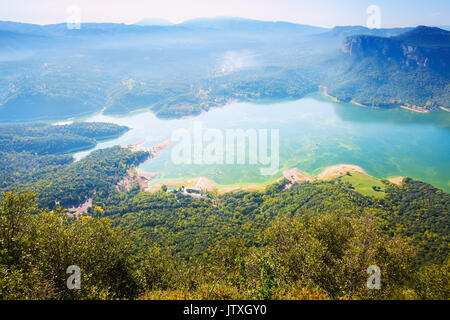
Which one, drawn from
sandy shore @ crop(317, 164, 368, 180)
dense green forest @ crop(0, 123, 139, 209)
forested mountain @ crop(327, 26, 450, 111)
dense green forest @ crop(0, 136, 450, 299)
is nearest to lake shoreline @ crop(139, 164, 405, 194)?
sandy shore @ crop(317, 164, 368, 180)

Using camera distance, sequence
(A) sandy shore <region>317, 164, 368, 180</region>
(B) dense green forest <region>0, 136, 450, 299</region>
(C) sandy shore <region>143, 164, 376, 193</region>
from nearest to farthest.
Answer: (B) dense green forest <region>0, 136, 450, 299</region>, (C) sandy shore <region>143, 164, 376, 193</region>, (A) sandy shore <region>317, 164, 368, 180</region>

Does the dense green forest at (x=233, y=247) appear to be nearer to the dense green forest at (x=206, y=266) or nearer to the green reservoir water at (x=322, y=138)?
the dense green forest at (x=206, y=266)

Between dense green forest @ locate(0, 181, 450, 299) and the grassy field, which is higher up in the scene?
dense green forest @ locate(0, 181, 450, 299)

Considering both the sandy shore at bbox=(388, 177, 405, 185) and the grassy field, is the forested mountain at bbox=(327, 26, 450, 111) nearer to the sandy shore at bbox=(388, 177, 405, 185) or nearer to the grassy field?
the sandy shore at bbox=(388, 177, 405, 185)

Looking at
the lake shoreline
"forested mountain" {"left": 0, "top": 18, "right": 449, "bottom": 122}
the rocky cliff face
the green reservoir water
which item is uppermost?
the rocky cliff face

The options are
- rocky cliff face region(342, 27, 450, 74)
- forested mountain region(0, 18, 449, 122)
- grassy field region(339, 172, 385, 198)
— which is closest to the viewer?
grassy field region(339, 172, 385, 198)

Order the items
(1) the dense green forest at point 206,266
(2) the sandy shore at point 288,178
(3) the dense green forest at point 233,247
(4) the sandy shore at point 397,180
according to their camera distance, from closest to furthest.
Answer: (1) the dense green forest at point 206,266 → (3) the dense green forest at point 233,247 → (4) the sandy shore at point 397,180 → (2) the sandy shore at point 288,178

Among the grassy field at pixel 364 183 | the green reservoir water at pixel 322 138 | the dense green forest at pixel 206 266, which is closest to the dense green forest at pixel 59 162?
the green reservoir water at pixel 322 138

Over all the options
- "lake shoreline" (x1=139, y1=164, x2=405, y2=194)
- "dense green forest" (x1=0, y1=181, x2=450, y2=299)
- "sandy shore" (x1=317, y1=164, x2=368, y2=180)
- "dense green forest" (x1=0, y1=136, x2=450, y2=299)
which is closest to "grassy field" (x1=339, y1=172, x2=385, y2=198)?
"lake shoreline" (x1=139, y1=164, x2=405, y2=194)

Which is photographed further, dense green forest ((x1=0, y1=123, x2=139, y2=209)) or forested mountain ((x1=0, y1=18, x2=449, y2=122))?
forested mountain ((x1=0, y1=18, x2=449, y2=122))
